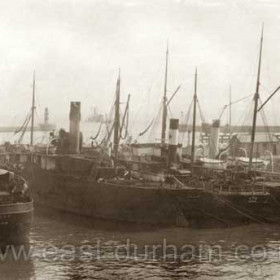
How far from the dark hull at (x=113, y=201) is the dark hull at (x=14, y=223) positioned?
346 inches

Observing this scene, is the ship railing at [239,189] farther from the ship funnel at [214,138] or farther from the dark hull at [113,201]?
the ship funnel at [214,138]

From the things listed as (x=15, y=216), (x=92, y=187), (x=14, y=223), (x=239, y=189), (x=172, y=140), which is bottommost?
(x=14, y=223)

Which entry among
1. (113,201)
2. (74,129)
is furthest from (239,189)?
(74,129)

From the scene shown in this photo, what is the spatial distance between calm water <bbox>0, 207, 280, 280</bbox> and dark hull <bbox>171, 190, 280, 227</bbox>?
1141 mm

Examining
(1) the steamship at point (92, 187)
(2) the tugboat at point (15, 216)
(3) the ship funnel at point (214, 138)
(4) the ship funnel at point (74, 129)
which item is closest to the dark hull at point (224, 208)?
(1) the steamship at point (92, 187)

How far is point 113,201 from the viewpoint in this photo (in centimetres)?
3206

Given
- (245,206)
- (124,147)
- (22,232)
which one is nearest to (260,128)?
(124,147)

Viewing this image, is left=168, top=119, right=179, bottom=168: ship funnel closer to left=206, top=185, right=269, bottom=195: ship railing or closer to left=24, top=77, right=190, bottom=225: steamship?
left=24, top=77, right=190, bottom=225: steamship

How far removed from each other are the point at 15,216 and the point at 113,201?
9.87m

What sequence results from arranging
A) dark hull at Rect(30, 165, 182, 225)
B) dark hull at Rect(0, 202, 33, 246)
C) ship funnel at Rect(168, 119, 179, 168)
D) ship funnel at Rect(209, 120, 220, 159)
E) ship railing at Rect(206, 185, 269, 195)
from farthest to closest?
ship funnel at Rect(209, 120, 220, 159) < ship funnel at Rect(168, 119, 179, 168) < ship railing at Rect(206, 185, 269, 195) < dark hull at Rect(30, 165, 182, 225) < dark hull at Rect(0, 202, 33, 246)

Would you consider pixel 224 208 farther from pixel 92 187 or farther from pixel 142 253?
pixel 142 253

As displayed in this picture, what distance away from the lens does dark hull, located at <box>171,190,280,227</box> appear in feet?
101

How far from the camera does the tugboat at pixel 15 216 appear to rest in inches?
901

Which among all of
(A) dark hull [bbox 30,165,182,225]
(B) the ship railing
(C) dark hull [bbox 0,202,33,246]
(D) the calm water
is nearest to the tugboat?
(C) dark hull [bbox 0,202,33,246]
